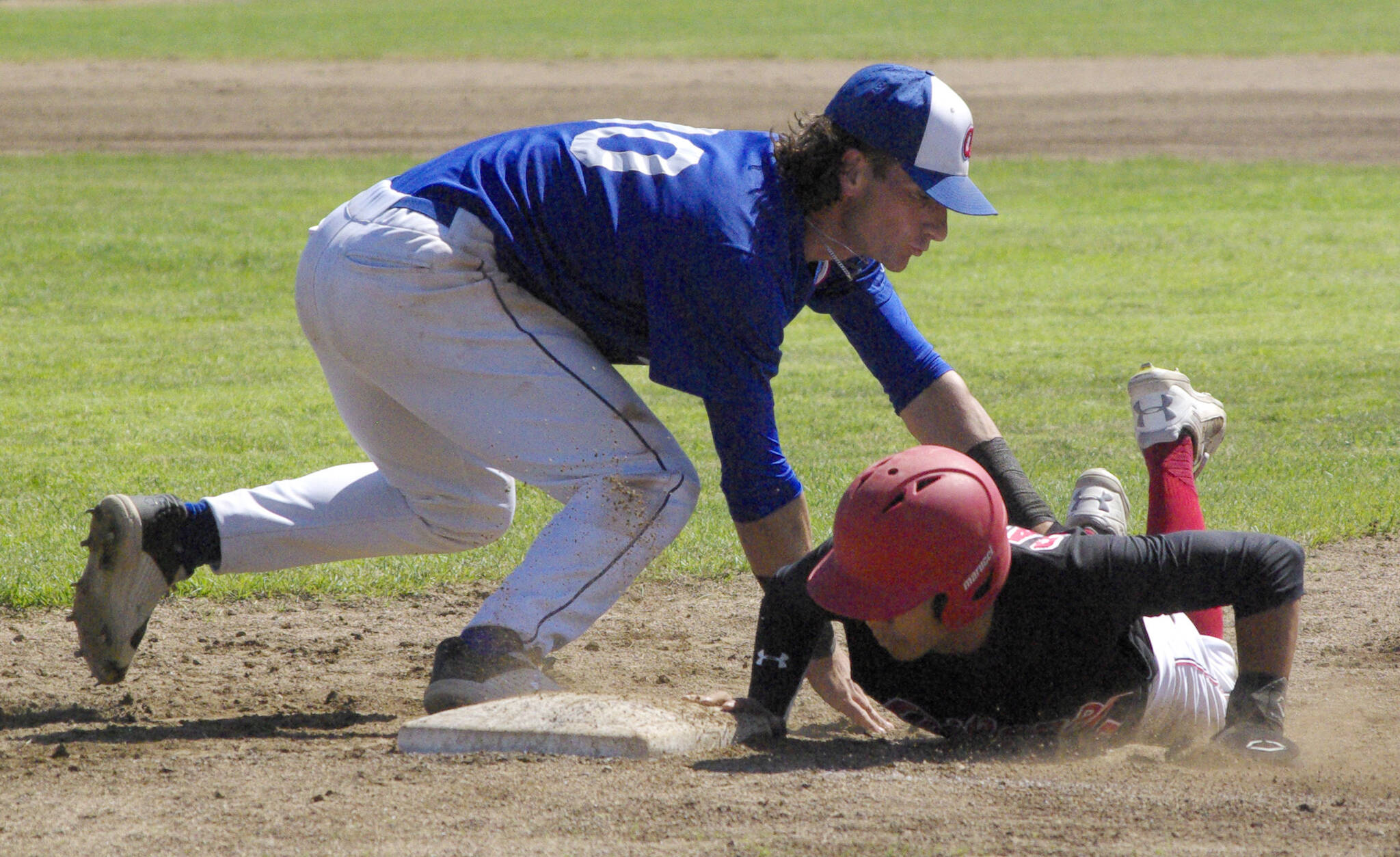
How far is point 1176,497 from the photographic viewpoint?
4590mm

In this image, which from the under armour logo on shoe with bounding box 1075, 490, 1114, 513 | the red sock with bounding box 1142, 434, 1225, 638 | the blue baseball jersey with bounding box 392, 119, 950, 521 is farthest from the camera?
the under armour logo on shoe with bounding box 1075, 490, 1114, 513

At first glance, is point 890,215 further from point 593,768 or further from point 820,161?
point 593,768

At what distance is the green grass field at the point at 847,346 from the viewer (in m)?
6.93

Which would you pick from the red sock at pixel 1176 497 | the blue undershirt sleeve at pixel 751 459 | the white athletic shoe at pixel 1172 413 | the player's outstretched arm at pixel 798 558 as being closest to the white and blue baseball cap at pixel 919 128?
the blue undershirt sleeve at pixel 751 459

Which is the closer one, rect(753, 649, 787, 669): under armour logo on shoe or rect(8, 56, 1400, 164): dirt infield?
rect(753, 649, 787, 669): under armour logo on shoe

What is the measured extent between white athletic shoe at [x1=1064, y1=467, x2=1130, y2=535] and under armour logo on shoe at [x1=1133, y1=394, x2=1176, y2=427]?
22cm

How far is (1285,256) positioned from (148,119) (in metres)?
15.0

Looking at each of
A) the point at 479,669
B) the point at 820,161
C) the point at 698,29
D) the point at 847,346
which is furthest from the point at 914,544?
the point at 698,29

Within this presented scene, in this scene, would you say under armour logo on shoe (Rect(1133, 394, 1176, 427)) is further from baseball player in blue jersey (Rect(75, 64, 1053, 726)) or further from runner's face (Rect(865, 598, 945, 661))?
runner's face (Rect(865, 598, 945, 661))

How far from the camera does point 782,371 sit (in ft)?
33.0

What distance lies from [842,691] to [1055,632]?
62cm

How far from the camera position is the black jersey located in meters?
3.57

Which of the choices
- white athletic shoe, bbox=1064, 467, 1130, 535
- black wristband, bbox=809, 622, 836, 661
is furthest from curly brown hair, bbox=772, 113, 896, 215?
white athletic shoe, bbox=1064, 467, 1130, 535

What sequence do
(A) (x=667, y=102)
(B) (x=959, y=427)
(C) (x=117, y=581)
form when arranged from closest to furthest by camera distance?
(C) (x=117, y=581) < (B) (x=959, y=427) < (A) (x=667, y=102)
